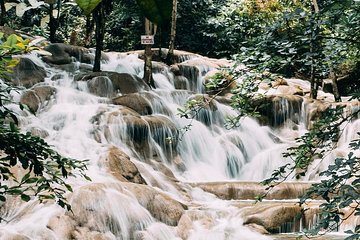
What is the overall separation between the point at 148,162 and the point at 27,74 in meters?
5.26

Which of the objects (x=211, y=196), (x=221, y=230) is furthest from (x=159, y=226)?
(x=211, y=196)

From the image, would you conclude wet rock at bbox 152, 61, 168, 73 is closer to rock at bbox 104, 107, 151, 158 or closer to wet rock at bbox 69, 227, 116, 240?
rock at bbox 104, 107, 151, 158

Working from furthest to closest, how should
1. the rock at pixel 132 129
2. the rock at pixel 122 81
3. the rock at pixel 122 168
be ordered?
the rock at pixel 122 81 → the rock at pixel 132 129 → the rock at pixel 122 168

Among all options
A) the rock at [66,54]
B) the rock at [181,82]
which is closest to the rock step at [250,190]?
the rock at [181,82]

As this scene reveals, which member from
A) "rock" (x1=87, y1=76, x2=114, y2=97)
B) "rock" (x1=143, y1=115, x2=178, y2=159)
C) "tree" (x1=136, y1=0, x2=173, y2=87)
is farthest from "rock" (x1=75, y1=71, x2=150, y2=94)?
"tree" (x1=136, y1=0, x2=173, y2=87)

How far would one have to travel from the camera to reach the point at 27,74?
13938 mm

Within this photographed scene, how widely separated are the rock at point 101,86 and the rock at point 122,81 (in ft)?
0.47

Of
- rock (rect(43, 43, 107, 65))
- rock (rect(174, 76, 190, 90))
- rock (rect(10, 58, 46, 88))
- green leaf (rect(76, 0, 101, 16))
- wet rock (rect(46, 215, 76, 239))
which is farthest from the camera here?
rock (rect(174, 76, 190, 90))

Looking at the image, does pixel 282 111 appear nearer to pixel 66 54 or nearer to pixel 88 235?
pixel 66 54

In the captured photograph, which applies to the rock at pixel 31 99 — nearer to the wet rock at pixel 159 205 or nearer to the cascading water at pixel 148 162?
the cascading water at pixel 148 162

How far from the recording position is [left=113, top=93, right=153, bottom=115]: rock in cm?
1238

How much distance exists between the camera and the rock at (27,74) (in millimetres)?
13461

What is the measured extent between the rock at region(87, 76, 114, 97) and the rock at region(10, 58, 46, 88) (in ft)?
5.10

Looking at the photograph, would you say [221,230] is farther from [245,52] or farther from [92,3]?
[92,3]
